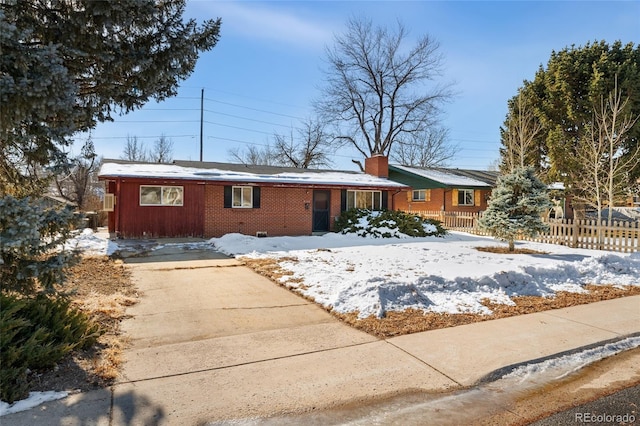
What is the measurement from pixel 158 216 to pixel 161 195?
834 millimetres

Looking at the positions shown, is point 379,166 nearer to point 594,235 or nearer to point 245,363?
point 594,235

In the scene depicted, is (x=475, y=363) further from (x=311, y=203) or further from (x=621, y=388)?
(x=311, y=203)

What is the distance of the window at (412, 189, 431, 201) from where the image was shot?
27.3 metres

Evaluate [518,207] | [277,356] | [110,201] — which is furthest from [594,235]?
[110,201]

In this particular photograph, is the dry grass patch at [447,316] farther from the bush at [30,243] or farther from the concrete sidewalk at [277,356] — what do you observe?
the bush at [30,243]

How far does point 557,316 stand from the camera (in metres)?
5.77

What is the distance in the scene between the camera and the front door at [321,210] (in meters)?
18.3

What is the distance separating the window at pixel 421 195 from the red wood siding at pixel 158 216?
1672 centimetres

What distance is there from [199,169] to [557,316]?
15577mm

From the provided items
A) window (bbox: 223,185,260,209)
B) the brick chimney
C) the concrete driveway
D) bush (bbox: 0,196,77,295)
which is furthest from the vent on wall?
the brick chimney

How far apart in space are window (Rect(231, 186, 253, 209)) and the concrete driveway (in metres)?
10.2

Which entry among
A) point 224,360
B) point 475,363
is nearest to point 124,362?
point 224,360

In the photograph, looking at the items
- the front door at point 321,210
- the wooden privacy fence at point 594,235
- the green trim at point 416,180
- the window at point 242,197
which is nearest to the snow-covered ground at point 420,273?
the wooden privacy fence at point 594,235

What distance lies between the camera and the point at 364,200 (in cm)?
1925
